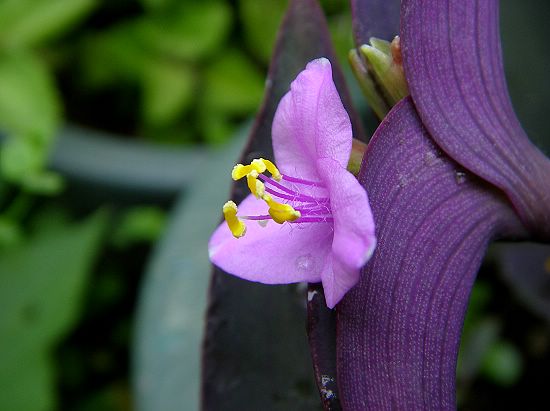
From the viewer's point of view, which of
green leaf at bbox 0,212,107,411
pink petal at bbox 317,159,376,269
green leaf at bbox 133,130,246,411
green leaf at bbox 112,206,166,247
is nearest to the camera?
pink petal at bbox 317,159,376,269

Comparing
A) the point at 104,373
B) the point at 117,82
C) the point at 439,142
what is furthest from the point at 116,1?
the point at 439,142

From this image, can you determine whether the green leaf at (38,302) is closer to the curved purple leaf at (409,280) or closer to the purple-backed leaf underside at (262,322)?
the purple-backed leaf underside at (262,322)

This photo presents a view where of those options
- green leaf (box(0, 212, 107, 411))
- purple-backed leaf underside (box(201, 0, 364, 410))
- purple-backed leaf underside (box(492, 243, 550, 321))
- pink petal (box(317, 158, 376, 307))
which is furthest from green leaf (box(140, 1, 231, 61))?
pink petal (box(317, 158, 376, 307))

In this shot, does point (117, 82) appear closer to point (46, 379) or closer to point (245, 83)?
point (245, 83)

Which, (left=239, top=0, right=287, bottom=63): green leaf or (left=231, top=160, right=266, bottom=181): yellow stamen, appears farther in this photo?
(left=239, top=0, right=287, bottom=63): green leaf

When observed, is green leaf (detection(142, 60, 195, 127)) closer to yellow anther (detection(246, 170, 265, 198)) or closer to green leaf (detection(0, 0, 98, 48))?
green leaf (detection(0, 0, 98, 48))

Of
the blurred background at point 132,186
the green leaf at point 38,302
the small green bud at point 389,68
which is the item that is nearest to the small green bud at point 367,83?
the small green bud at point 389,68

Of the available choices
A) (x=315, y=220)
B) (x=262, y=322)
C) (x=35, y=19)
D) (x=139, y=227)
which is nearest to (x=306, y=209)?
(x=315, y=220)
